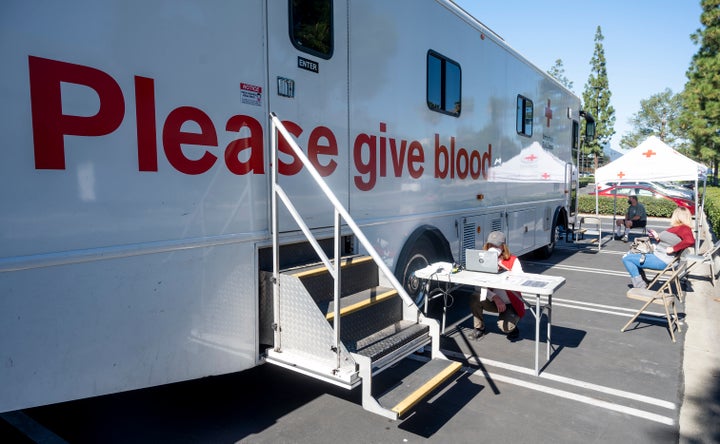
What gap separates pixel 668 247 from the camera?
20.5 feet

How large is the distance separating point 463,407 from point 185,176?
8.32 feet

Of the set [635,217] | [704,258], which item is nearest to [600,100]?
[635,217]

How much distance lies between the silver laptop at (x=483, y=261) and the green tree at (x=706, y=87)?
22.5 m

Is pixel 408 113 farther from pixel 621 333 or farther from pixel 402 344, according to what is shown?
pixel 621 333

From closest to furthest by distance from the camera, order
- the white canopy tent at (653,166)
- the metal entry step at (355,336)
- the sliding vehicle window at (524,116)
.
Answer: the metal entry step at (355,336)
the sliding vehicle window at (524,116)
the white canopy tent at (653,166)

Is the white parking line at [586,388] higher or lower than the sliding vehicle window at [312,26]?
lower

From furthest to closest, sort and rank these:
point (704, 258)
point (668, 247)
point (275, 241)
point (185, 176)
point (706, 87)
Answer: point (706, 87)
point (704, 258)
point (668, 247)
point (275, 241)
point (185, 176)

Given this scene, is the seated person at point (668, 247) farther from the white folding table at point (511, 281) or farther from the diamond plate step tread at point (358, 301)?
the diamond plate step tread at point (358, 301)

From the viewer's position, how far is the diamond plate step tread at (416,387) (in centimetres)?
281

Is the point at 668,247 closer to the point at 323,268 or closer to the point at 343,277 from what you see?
the point at 343,277

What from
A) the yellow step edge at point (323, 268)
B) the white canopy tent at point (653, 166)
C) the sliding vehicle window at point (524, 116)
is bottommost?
the yellow step edge at point (323, 268)

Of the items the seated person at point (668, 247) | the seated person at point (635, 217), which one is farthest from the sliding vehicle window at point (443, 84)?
the seated person at point (635, 217)

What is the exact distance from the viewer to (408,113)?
15.0ft

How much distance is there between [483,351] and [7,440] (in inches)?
149
